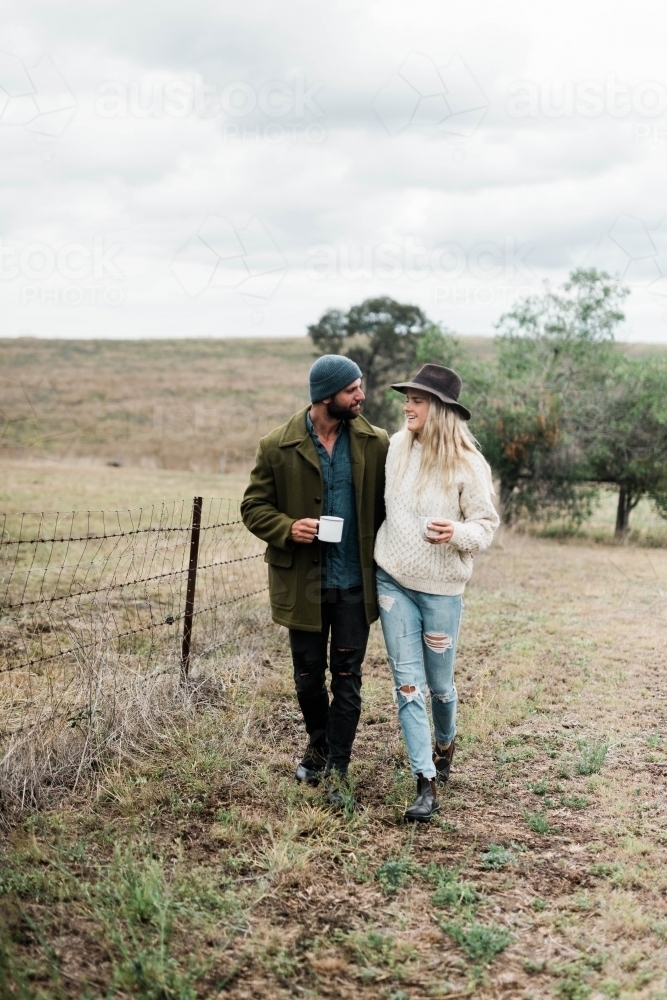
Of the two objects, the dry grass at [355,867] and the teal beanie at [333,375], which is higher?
the teal beanie at [333,375]

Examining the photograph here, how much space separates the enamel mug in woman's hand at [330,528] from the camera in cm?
405

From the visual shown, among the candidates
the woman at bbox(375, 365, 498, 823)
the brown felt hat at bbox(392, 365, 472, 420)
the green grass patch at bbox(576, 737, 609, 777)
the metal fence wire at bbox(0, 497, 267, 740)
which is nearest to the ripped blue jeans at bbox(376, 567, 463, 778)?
the woman at bbox(375, 365, 498, 823)

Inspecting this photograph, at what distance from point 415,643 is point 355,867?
105 cm

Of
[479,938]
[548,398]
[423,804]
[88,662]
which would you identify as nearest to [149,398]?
[548,398]

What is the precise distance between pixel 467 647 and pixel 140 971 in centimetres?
507

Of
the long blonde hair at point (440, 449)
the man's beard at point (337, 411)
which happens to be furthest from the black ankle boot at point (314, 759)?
the man's beard at point (337, 411)

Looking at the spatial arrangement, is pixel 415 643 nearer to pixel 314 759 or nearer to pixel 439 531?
pixel 439 531

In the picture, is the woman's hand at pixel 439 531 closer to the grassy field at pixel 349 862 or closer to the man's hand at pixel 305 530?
the man's hand at pixel 305 530

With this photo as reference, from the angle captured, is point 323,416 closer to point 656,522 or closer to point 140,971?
point 140,971

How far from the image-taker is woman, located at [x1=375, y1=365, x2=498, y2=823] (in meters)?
4.18

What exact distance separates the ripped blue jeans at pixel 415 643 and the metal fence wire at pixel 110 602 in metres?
1.36

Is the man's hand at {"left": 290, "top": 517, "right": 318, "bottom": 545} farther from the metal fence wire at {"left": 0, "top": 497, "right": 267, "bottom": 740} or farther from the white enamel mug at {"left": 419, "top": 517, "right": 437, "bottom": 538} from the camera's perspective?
the metal fence wire at {"left": 0, "top": 497, "right": 267, "bottom": 740}

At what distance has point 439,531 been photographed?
3.99m

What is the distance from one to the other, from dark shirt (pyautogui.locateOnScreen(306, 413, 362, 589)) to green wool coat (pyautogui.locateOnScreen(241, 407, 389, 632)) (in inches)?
2.2
